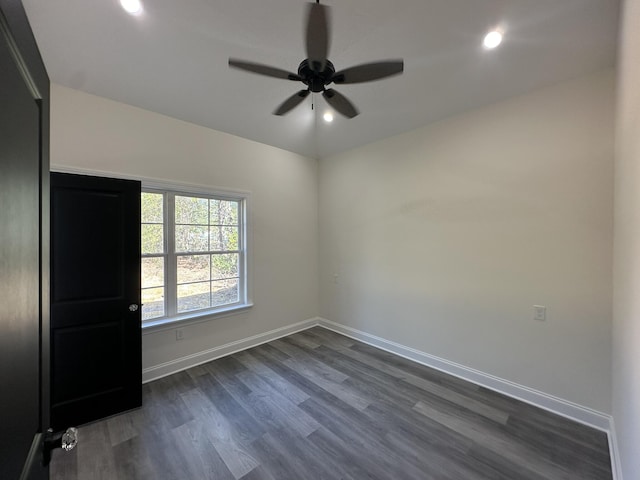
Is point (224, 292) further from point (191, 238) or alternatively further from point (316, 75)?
point (316, 75)

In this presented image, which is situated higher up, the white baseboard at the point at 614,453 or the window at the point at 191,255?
the window at the point at 191,255

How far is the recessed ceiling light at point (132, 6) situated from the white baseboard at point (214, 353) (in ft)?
10.3

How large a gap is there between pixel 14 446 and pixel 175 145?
3058 mm

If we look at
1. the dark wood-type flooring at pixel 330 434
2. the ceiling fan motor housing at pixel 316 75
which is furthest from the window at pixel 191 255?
the ceiling fan motor housing at pixel 316 75

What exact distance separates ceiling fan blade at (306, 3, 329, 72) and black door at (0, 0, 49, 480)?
1.14 m

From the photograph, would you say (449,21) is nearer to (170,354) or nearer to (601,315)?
(601,315)

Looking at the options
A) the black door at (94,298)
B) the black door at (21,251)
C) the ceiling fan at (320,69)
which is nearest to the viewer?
the black door at (21,251)

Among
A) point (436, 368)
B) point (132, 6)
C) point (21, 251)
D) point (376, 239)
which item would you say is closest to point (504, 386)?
point (436, 368)

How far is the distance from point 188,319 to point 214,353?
1.91 ft

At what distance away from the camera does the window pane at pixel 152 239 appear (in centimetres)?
285

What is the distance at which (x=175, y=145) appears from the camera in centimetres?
298

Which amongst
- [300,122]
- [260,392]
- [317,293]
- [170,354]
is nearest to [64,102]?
[300,122]

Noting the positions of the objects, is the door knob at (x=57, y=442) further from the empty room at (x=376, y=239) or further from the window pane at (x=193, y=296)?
the window pane at (x=193, y=296)

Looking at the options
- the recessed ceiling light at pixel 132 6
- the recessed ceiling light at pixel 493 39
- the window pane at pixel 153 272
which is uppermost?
the recessed ceiling light at pixel 132 6
